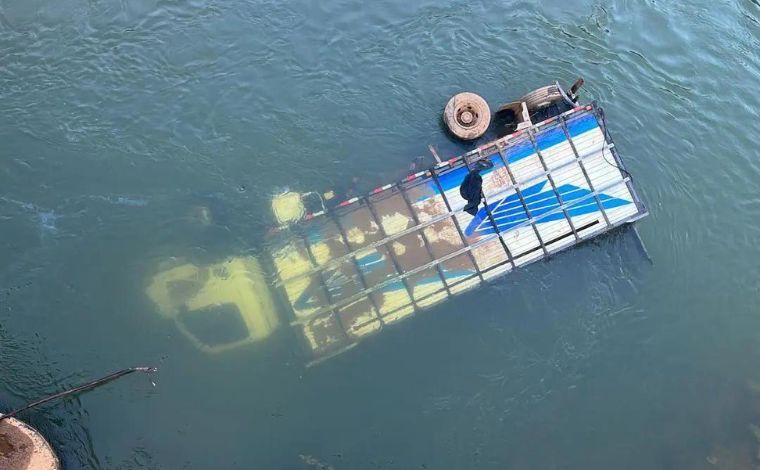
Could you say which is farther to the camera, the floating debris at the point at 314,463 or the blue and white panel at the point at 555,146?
the blue and white panel at the point at 555,146

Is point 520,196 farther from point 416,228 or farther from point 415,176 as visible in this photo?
point 416,228

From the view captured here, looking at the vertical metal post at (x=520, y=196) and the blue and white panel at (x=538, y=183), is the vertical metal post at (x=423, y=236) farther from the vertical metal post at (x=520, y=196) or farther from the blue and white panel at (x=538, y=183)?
the blue and white panel at (x=538, y=183)

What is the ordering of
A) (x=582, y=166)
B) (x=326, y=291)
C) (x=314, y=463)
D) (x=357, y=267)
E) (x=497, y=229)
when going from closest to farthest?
(x=314, y=463) → (x=326, y=291) → (x=357, y=267) → (x=497, y=229) → (x=582, y=166)

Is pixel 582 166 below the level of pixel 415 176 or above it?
below

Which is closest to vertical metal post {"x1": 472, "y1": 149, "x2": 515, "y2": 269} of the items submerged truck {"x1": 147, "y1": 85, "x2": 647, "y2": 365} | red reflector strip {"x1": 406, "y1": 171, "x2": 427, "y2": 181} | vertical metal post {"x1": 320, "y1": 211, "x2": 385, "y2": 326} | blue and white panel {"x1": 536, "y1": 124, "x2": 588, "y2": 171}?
submerged truck {"x1": 147, "y1": 85, "x2": 647, "y2": 365}

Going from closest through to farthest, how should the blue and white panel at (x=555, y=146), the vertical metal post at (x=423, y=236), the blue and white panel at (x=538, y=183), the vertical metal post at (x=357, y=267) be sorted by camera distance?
the vertical metal post at (x=357, y=267), the vertical metal post at (x=423, y=236), the blue and white panel at (x=538, y=183), the blue and white panel at (x=555, y=146)

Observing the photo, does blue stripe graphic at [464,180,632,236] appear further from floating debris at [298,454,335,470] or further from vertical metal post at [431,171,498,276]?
floating debris at [298,454,335,470]

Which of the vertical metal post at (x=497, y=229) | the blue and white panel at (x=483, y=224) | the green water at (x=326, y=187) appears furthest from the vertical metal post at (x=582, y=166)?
the vertical metal post at (x=497, y=229)

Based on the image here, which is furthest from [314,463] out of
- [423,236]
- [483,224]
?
[483,224]
